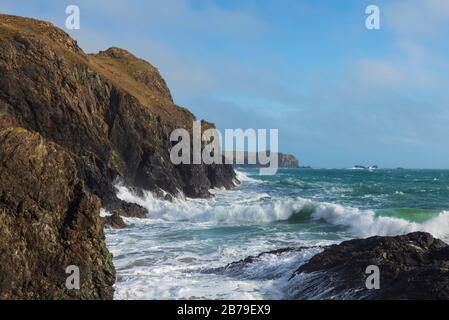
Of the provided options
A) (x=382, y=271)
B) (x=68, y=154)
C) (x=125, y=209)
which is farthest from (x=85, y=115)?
(x=382, y=271)

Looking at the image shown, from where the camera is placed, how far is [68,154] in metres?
11.7

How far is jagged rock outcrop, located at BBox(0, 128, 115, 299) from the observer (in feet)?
31.8

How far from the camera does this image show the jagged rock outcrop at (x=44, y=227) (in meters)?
9.68

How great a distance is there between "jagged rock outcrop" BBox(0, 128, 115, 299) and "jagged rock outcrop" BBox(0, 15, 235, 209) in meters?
17.4

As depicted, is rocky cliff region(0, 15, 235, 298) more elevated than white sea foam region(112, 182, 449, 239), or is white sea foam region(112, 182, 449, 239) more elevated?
rocky cliff region(0, 15, 235, 298)

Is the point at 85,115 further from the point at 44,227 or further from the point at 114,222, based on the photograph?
the point at 44,227

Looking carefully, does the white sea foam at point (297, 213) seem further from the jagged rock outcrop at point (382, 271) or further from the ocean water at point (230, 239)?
the jagged rock outcrop at point (382, 271)

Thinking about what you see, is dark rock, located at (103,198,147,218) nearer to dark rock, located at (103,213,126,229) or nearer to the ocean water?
the ocean water

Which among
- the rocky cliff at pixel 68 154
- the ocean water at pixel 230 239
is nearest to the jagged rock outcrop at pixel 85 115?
the rocky cliff at pixel 68 154

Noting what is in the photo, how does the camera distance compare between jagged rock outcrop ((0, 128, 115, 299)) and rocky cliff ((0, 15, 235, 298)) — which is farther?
rocky cliff ((0, 15, 235, 298))

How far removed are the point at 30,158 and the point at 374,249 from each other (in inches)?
Result: 325
